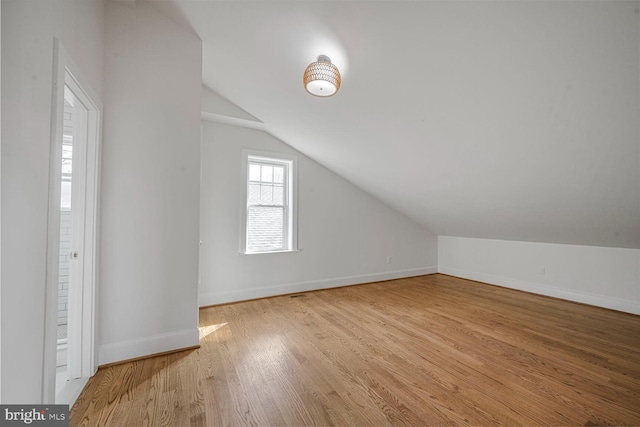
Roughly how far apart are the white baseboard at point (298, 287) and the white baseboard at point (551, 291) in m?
0.82

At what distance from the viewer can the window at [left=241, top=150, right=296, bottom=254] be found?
390cm

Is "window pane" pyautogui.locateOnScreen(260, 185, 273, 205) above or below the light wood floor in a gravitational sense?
→ above

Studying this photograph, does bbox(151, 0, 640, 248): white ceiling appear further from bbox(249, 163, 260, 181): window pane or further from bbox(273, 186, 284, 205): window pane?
bbox(273, 186, 284, 205): window pane

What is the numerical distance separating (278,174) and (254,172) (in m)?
0.39

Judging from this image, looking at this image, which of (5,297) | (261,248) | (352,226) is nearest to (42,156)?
(5,297)

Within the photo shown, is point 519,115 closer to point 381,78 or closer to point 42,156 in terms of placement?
point 381,78

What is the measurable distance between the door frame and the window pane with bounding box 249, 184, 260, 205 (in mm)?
2026

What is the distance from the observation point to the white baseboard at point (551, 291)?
338cm

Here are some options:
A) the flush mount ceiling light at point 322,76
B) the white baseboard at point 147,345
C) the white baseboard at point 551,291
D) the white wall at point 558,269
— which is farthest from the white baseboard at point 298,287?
the flush mount ceiling light at point 322,76

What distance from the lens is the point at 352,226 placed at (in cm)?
477

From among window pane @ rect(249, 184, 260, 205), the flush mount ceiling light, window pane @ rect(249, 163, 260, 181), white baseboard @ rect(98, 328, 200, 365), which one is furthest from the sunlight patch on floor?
the flush mount ceiling light

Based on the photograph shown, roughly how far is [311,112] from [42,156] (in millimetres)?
2398

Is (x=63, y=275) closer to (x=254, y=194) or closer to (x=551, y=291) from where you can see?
(x=254, y=194)

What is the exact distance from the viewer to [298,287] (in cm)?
420
